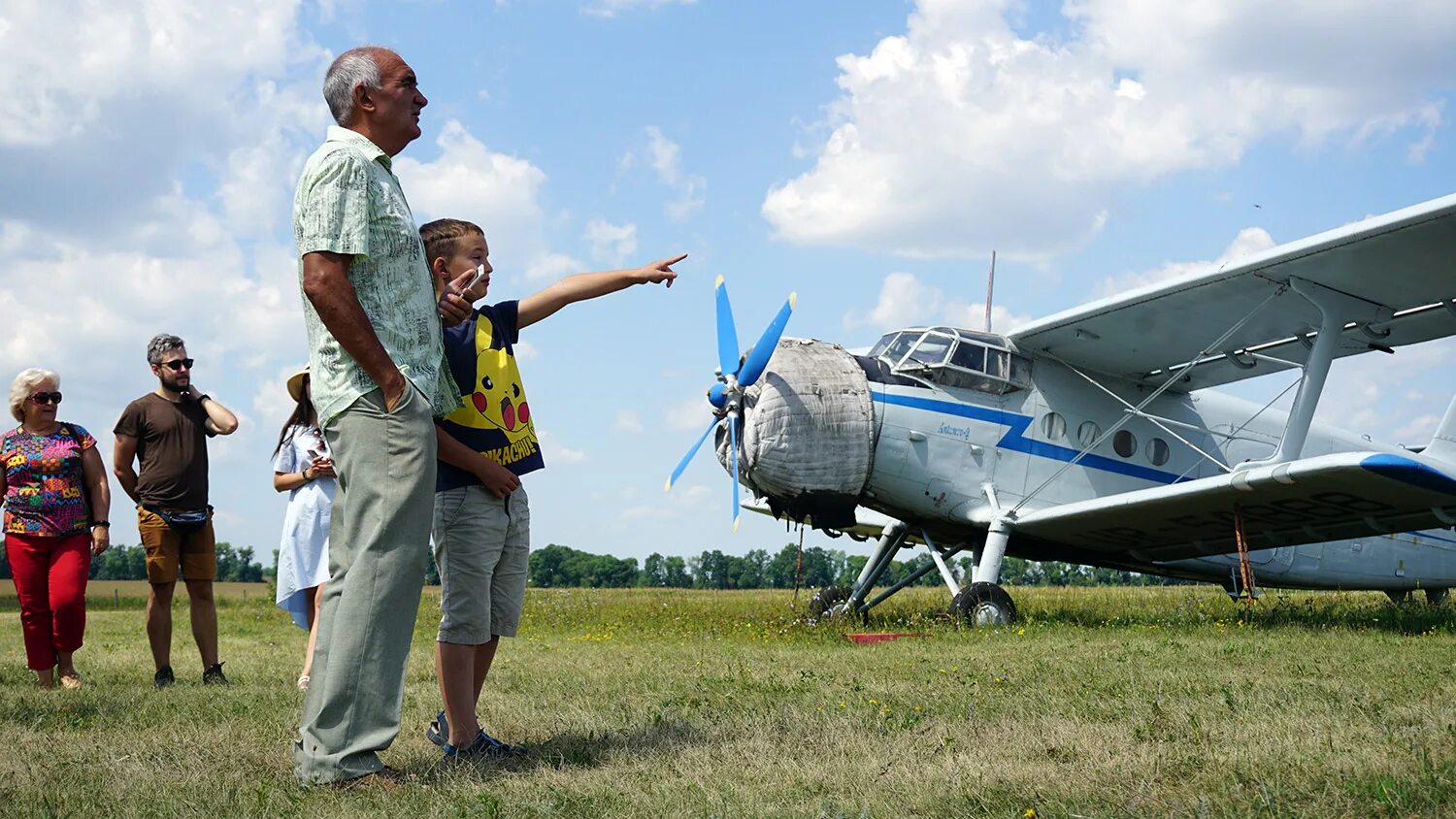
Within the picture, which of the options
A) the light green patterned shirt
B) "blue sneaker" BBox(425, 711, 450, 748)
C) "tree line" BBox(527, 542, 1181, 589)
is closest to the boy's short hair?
the light green patterned shirt

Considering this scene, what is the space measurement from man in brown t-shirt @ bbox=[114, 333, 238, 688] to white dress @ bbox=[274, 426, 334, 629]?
58cm

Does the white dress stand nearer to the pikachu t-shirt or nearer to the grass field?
the grass field

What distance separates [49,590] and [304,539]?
→ 150 centimetres

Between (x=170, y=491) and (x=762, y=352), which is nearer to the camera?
(x=170, y=491)

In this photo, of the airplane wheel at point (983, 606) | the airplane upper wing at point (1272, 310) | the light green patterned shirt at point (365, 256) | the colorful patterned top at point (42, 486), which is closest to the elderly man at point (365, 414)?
the light green patterned shirt at point (365, 256)

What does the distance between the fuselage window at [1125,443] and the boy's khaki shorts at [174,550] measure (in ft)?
29.0

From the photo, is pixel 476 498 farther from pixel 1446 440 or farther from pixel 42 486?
pixel 1446 440

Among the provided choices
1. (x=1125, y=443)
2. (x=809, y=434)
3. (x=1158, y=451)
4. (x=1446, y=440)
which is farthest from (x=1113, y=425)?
(x=1446, y=440)

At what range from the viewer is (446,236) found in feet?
13.3

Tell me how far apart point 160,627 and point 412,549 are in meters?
4.09

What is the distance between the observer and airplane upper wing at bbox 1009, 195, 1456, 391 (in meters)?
9.48

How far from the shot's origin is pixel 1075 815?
9.32ft

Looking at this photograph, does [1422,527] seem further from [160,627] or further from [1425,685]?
[160,627]

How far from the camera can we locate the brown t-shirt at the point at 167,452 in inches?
265
